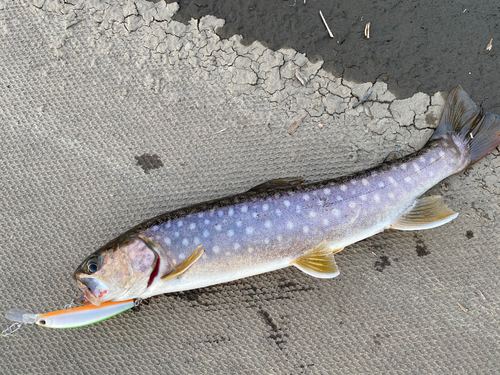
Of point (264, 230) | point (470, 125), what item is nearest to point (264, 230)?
point (264, 230)

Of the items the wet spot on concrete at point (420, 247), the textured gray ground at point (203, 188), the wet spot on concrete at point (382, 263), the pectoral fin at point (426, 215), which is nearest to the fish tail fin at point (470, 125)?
the textured gray ground at point (203, 188)

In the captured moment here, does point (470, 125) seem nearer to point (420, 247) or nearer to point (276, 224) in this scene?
point (420, 247)

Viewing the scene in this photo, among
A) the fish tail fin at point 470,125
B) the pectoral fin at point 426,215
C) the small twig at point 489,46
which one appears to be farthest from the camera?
the small twig at point 489,46

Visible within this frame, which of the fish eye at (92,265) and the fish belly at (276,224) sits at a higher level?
the fish eye at (92,265)

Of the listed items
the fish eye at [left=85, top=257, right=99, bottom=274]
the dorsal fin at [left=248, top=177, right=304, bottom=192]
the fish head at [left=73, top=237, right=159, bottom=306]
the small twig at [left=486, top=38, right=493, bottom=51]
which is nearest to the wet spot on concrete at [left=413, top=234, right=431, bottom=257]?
the dorsal fin at [left=248, top=177, right=304, bottom=192]

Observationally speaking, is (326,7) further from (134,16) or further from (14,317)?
(14,317)

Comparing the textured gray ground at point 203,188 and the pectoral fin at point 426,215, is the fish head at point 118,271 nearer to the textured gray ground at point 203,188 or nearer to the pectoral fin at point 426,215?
the textured gray ground at point 203,188

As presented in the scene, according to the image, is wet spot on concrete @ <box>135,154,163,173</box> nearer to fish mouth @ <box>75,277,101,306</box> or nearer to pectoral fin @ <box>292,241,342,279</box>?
fish mouth @ <box>75,277,101,306</box>

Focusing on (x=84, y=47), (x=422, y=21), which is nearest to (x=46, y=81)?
(x=84, y=47)
